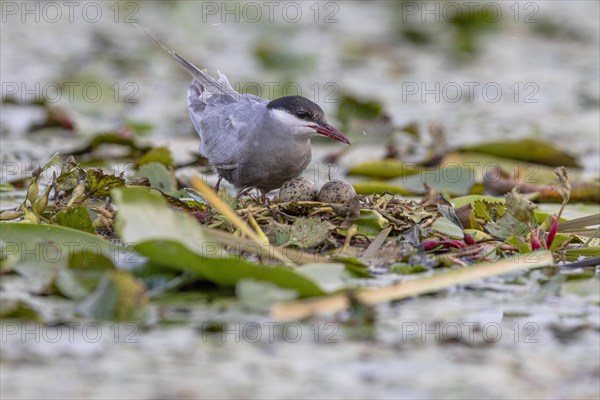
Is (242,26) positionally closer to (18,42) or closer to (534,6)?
(18,42)

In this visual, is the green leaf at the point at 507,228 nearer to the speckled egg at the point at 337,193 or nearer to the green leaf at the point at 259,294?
the speckled egg at the point at 337,193

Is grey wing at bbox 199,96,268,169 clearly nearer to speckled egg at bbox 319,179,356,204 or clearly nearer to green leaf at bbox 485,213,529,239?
speckled egg at bbox 319,179,356,204

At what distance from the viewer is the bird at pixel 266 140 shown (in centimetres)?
616

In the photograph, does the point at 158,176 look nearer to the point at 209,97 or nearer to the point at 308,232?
the point at 209,97

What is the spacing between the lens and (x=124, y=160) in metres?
8.45

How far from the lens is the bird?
20.2 feet

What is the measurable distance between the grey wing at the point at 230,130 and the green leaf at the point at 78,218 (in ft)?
3.33

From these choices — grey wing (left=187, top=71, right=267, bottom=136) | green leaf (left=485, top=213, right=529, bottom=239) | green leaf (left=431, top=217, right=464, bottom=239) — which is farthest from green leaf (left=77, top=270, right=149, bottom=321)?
grey wing (left=187, top=71, right=267, bottom=136)

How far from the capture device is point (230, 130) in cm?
639

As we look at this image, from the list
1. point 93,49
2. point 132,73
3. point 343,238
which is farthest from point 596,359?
point 93,49

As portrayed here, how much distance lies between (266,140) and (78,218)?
3.80 feet

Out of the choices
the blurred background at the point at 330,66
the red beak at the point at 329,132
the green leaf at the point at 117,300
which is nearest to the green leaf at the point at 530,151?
the blurred background at the point at 330,66

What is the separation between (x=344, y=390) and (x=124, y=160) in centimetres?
486

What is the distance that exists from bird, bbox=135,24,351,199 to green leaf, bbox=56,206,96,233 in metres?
1.02
